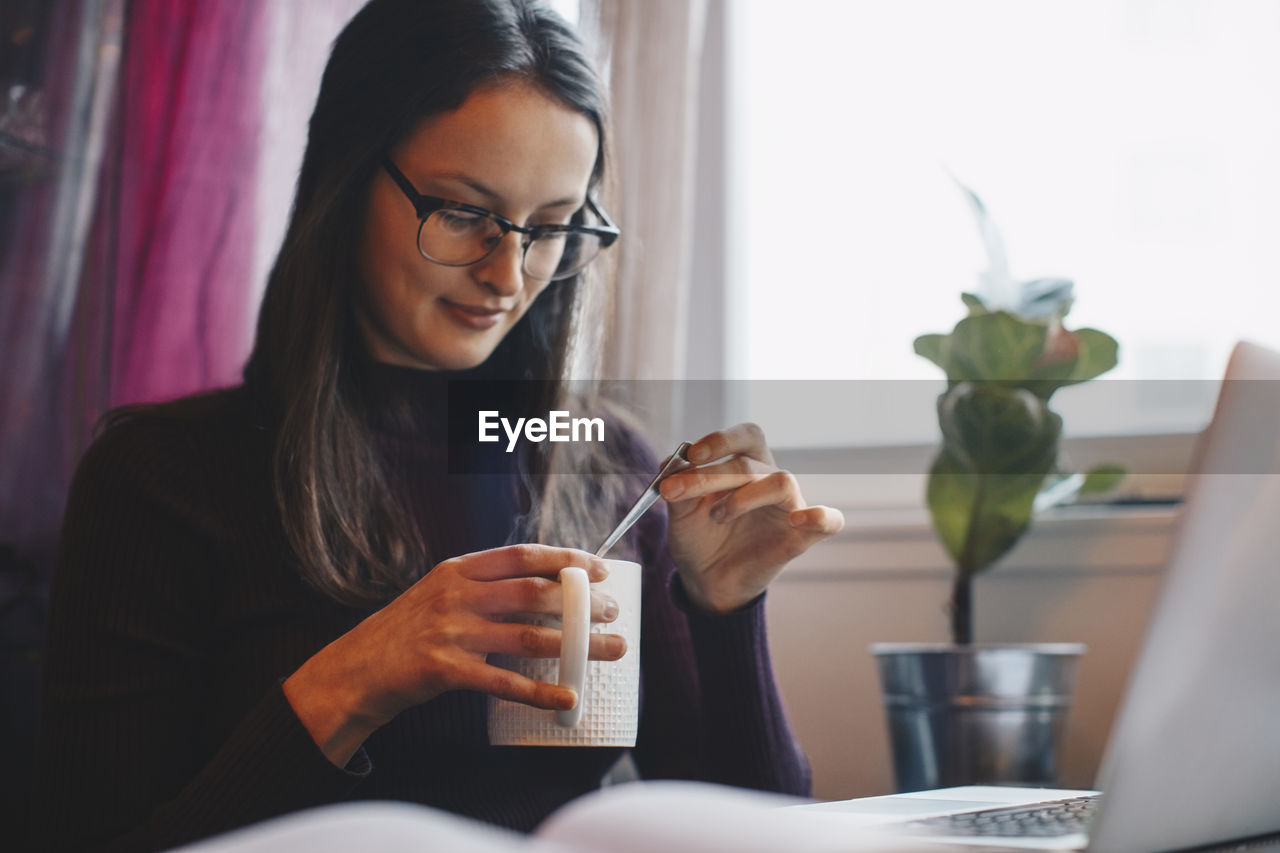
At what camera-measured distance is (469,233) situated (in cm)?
88

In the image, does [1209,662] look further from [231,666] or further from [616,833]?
[231,666]

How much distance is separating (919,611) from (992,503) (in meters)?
0.23

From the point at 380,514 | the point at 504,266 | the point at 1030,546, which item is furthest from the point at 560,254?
the point at 1030,546

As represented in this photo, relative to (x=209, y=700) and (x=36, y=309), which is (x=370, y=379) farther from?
(x=36, y=309)

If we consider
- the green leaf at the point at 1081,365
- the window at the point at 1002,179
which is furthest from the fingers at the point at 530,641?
the window at the point at 1002,179

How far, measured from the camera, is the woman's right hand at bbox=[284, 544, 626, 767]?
0.57 meters

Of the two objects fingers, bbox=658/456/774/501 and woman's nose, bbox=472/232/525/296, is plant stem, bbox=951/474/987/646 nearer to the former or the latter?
fingers, bbox=658/456/774/501

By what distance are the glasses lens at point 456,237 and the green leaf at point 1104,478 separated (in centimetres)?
64

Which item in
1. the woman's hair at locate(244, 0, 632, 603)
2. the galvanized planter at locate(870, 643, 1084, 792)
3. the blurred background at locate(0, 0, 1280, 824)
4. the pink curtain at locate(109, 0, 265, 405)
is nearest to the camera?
the woman's hair at locate(244, 0, 632, 603)

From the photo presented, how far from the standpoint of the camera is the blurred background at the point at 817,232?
47.5 inches

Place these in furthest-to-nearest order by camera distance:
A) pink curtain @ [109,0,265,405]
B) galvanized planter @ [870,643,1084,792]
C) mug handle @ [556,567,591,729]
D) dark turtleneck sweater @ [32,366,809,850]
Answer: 1. pink curtain @ [109,0,265,405]
2. galvanized planter @ [870,643,1084,792]
3. dark turtleneck sweater @ [32,366,809,850]
4. mug handle @ [556,567,591,729]

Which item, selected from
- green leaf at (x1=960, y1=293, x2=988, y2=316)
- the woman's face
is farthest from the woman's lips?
green leaf at (x1=960, y1=293, x2=988, y2=316)

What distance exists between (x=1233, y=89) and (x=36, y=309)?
140 centimetres

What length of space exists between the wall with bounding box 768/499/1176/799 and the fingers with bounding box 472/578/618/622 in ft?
1.86
